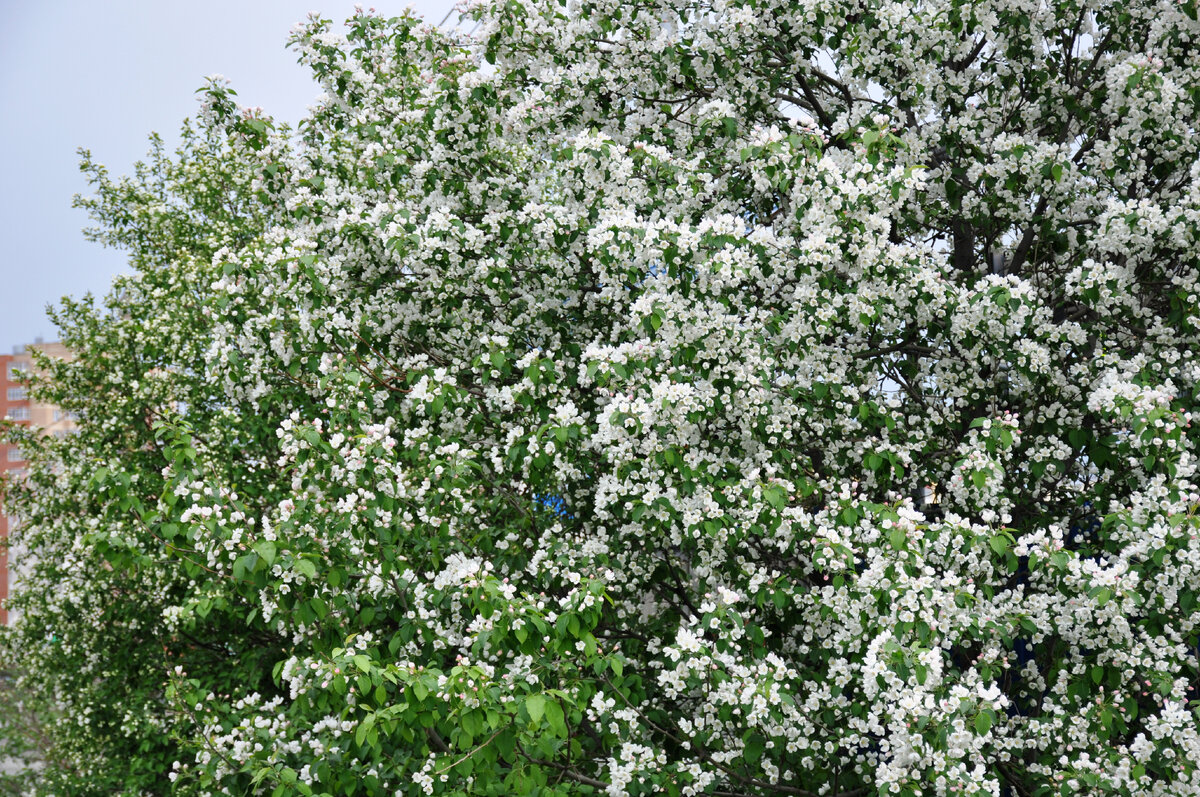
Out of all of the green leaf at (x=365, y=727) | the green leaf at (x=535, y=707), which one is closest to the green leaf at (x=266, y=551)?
the green leaf at (x=365, y=727)

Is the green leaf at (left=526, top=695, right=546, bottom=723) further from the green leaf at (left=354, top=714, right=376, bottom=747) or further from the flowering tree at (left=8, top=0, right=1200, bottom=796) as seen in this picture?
the green leaf at (left=354, top=714, right=376, bottom=747)

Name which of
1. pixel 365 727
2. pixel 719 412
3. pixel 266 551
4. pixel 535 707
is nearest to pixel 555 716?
pixel 535 707

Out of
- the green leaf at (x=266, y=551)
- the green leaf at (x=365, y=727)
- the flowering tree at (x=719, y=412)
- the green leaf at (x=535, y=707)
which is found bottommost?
the green leaf at (x=365, y=727)

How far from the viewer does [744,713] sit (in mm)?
5715

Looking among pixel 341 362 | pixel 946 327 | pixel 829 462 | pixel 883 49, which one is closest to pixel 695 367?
pixel 829 462

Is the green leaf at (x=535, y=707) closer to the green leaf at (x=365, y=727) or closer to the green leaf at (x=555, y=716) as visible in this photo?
the green leaf at (x=555, y=716)

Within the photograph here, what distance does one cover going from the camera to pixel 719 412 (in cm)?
685

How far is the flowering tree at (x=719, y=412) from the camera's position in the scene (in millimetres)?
5582

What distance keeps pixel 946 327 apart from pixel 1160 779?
3.11 meters

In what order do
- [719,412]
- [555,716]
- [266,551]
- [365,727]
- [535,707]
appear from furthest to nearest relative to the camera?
1. [719,412]
2. [266,551]
3. [365,727]
4. [555,716]
5. [535,707]

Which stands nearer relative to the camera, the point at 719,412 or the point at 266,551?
the point at 266,551

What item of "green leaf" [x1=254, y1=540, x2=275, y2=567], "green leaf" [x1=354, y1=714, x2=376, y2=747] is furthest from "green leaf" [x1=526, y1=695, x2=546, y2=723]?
"green leaf" [x1=254, y1=540, x2=275, y2=567]

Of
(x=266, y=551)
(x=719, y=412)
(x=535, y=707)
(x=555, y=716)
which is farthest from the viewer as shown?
(x=719, y=412)

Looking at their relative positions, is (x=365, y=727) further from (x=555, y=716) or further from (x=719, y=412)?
(x=719, y=412)
